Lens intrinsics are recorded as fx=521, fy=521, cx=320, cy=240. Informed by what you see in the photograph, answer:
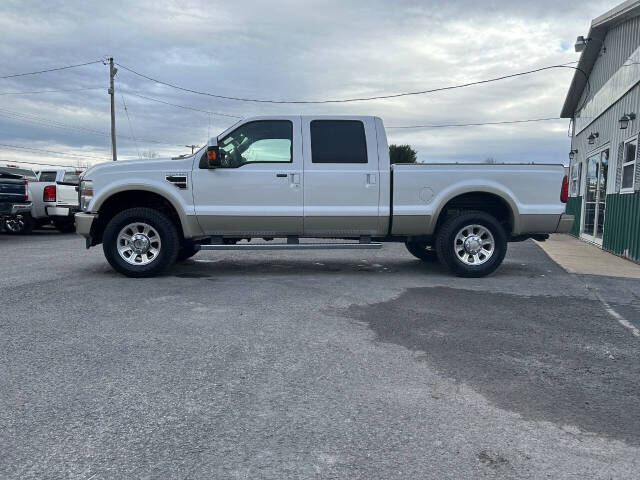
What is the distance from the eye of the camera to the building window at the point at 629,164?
11.0 metres

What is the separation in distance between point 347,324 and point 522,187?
3998mm

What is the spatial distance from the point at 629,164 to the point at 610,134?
7.49ft

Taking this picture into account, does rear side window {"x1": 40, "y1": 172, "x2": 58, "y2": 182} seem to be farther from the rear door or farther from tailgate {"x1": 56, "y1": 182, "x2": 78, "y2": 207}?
the rear door

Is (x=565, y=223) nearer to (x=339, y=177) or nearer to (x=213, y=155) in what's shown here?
(x=339, y=177)

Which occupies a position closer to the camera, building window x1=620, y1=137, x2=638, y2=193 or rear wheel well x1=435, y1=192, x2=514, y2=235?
rear wheel well x1=435, y1=192, x2=514, y2=235

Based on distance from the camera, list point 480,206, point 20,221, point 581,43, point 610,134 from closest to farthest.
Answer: point 480,206 → point 610,134 → point 20,221 → point 581,43

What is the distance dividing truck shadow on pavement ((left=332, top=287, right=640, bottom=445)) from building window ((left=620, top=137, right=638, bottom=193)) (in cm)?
634

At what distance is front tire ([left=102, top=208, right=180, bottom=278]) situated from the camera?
7191 mm

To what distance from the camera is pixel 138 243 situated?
7.27 metres

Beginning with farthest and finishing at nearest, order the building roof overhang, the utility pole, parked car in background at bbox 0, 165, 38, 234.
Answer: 1. the utility pole
2. parked car in background at bbox 0, 165, 38, 234
3. the building roof overhang

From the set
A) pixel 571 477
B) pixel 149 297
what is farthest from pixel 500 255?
pixel 571 477

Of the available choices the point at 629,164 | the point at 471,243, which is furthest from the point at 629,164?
the point at 471,243

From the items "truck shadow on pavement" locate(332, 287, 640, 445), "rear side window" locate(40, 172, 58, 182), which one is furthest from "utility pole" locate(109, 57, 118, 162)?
Result: "truck shadow on pavement" locate(332, 287, 640, 445)

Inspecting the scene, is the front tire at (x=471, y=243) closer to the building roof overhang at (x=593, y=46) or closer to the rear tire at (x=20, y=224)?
the building roof overhang at (x=593, y=46)
